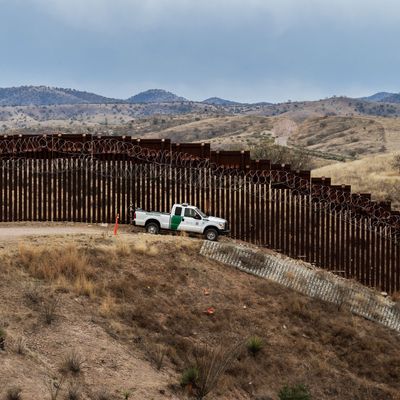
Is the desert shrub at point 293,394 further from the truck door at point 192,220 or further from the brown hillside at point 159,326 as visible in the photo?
the truck door at point 192,220

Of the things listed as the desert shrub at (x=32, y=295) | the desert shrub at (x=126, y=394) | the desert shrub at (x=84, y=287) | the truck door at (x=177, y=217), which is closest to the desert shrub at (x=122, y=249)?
the desert shrub at (x=84, y=287)

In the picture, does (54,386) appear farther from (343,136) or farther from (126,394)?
(343,136)

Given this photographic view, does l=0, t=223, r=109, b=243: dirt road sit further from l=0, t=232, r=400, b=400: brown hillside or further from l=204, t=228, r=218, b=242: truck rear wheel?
l=204, t=228, r=218, b=242: truck rear wheel

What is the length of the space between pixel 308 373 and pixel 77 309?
6542mm

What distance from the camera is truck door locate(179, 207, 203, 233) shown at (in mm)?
22984

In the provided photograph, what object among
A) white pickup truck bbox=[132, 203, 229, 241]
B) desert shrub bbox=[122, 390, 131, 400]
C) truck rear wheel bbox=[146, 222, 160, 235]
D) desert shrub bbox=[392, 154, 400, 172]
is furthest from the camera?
desert shrub bbox=[392, 154, 400, 172]

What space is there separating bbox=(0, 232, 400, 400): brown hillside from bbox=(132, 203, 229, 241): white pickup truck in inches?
66.1

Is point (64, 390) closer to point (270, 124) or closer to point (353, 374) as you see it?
point (353, 374)

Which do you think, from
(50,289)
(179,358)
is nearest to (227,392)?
(179,358)

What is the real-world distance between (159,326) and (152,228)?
7832 millimetres

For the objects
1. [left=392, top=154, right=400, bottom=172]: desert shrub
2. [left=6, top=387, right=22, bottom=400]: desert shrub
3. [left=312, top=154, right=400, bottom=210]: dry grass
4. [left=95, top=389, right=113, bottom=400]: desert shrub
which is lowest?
[left=95, top=389, right=113, bottom=400]: desert shrub

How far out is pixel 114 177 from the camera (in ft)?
80.3

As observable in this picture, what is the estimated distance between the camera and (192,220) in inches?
906

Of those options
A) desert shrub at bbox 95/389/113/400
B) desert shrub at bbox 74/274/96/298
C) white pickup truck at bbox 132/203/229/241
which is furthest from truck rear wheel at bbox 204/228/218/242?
desert shrub at bbox 95/389/113/400
